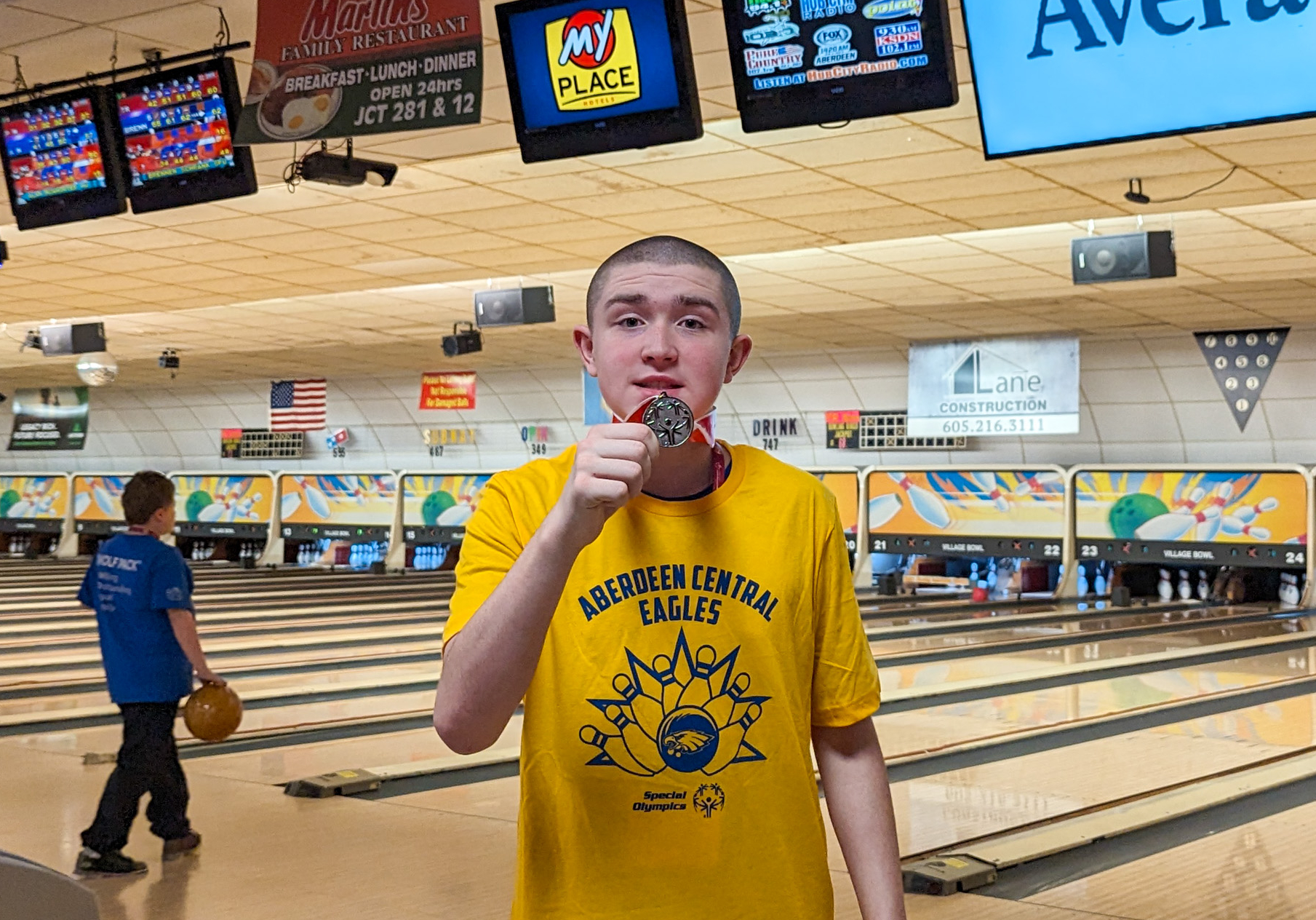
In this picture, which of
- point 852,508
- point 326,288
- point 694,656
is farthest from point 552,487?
point 852,508

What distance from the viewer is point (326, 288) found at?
1234 cm

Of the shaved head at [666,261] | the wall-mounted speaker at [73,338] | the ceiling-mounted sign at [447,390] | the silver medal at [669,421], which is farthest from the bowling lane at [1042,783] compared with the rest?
the ceiling-mounted sign at [447,390]

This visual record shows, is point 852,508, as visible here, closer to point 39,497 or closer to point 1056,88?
point 1056,88

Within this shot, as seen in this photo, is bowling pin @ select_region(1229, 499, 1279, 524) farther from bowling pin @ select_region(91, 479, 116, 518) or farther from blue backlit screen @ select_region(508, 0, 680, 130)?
bowling pin @ select_region(91, 479, 116, 518)

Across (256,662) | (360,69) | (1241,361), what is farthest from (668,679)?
(1241,361)

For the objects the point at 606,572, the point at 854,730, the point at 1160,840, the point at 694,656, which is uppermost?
the point at 606,572

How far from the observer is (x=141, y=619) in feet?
16.1

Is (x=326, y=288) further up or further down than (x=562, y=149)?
further up

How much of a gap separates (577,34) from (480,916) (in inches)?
111

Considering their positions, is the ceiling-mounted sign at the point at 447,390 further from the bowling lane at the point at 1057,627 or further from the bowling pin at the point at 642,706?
the bowling pin at the point at 642,706

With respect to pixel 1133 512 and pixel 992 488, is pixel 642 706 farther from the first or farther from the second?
pixel 992 488

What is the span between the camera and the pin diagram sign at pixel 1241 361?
48.0 feet

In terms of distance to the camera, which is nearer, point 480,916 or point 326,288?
point 480,916

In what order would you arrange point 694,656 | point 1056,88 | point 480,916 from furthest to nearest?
point 1056,88 → point 480,916 → point 694,656
